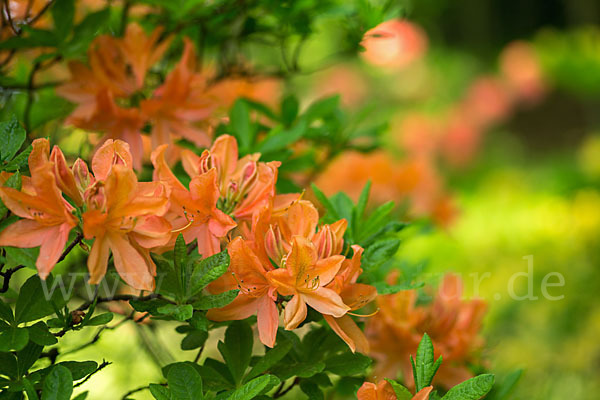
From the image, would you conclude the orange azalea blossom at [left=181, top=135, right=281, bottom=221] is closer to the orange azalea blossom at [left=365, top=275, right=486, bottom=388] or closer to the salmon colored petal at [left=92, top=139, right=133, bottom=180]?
the salmon colored petal at [left=92, top=139, right=133, bottom=180]

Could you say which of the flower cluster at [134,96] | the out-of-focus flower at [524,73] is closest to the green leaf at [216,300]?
the flower cluster at [134,96]

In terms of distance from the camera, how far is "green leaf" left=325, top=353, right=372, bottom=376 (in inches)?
21.6

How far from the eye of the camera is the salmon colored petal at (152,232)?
0.47m

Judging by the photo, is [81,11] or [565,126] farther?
[565,126]

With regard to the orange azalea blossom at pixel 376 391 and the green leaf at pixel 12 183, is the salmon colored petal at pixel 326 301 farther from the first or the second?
the green leaf at pixel 12 183

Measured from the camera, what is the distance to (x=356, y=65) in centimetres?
461

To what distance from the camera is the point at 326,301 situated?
49 cm

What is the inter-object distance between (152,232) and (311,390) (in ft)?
0.74

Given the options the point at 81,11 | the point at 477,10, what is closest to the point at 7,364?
the point at 81,11

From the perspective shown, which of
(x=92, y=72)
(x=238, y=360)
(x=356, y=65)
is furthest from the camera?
(x=356, y=65)

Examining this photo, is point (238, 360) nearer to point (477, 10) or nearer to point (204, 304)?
point (204, 304)

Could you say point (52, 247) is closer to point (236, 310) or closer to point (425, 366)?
point (236, 310)

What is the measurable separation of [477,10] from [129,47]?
6218 mm

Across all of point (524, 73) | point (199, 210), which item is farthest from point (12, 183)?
point (524, 73)
